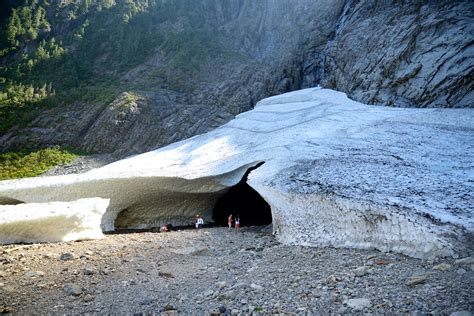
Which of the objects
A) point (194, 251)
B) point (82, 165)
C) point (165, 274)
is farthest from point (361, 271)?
point (82, 165)

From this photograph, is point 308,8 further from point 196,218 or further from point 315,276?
point 315,276

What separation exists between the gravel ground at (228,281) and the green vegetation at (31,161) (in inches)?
984

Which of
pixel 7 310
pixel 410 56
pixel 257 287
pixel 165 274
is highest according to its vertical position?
pixel 410 56

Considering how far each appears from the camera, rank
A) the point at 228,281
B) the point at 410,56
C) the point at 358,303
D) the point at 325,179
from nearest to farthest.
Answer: the point at 358,303
the point at 228,281
the point at 325,179
the point at 410,56

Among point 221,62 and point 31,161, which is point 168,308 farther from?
point 221,62

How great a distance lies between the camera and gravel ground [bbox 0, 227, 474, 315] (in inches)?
174

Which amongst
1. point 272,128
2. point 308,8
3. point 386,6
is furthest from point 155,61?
point 272,128

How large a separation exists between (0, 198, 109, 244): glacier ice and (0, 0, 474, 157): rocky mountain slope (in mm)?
14311

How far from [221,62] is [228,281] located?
1604 inches

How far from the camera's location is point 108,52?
48969 millimetres

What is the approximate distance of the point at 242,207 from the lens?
16.2 m

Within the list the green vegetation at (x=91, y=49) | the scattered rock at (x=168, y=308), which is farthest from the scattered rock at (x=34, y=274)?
the green vegetation at (x=91, y=49)

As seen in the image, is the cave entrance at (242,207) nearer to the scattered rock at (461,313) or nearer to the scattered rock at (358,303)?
the scattered rock at (358,303)

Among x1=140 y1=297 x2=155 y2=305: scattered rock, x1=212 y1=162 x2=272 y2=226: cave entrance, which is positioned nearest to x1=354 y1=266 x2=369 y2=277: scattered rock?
x1=140 y1=297 x2=155 y2=305: scattered rock
